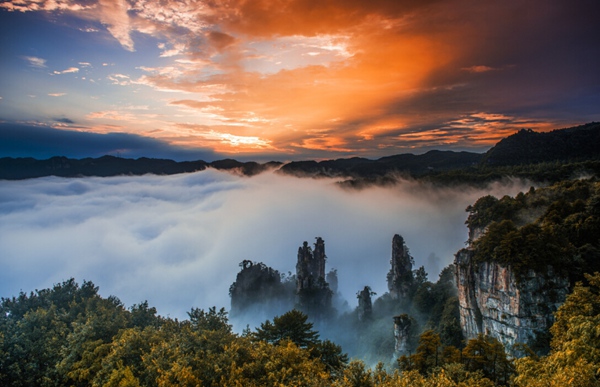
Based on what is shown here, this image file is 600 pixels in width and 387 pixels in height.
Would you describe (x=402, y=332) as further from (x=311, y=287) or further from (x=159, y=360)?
(x=311, y=287)

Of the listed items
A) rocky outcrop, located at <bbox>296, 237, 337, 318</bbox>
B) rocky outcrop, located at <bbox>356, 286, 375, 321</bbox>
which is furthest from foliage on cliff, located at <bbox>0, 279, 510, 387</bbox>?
rocky outcrop, located at <bbox>296, 237, 337, 318</bbox>

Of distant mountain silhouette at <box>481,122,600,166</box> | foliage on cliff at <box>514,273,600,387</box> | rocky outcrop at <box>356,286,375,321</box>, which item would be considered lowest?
rocky outcrop at <box>356,286,375,321</box>

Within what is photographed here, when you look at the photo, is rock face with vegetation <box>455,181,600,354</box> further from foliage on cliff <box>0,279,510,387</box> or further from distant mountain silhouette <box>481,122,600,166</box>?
distant mountain silhouette <box>481,122,600,166</box>

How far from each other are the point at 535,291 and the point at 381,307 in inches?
2138

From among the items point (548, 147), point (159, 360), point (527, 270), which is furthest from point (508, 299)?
point (548, 147)

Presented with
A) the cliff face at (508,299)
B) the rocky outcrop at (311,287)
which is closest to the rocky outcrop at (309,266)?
the rocky outcrop at (311,287)

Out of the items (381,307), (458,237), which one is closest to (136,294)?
(381,307)

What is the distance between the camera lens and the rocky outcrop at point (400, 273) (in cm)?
7194

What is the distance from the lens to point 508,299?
29.0 m

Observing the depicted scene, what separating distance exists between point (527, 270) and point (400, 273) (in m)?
47.6

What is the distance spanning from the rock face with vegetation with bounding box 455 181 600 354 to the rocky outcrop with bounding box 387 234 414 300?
118 ft

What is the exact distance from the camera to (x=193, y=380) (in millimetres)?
16344

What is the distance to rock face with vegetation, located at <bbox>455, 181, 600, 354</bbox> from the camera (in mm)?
27391

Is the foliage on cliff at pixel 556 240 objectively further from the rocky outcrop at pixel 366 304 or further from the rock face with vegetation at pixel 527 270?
the rocky outcrop at pixel 366 304
